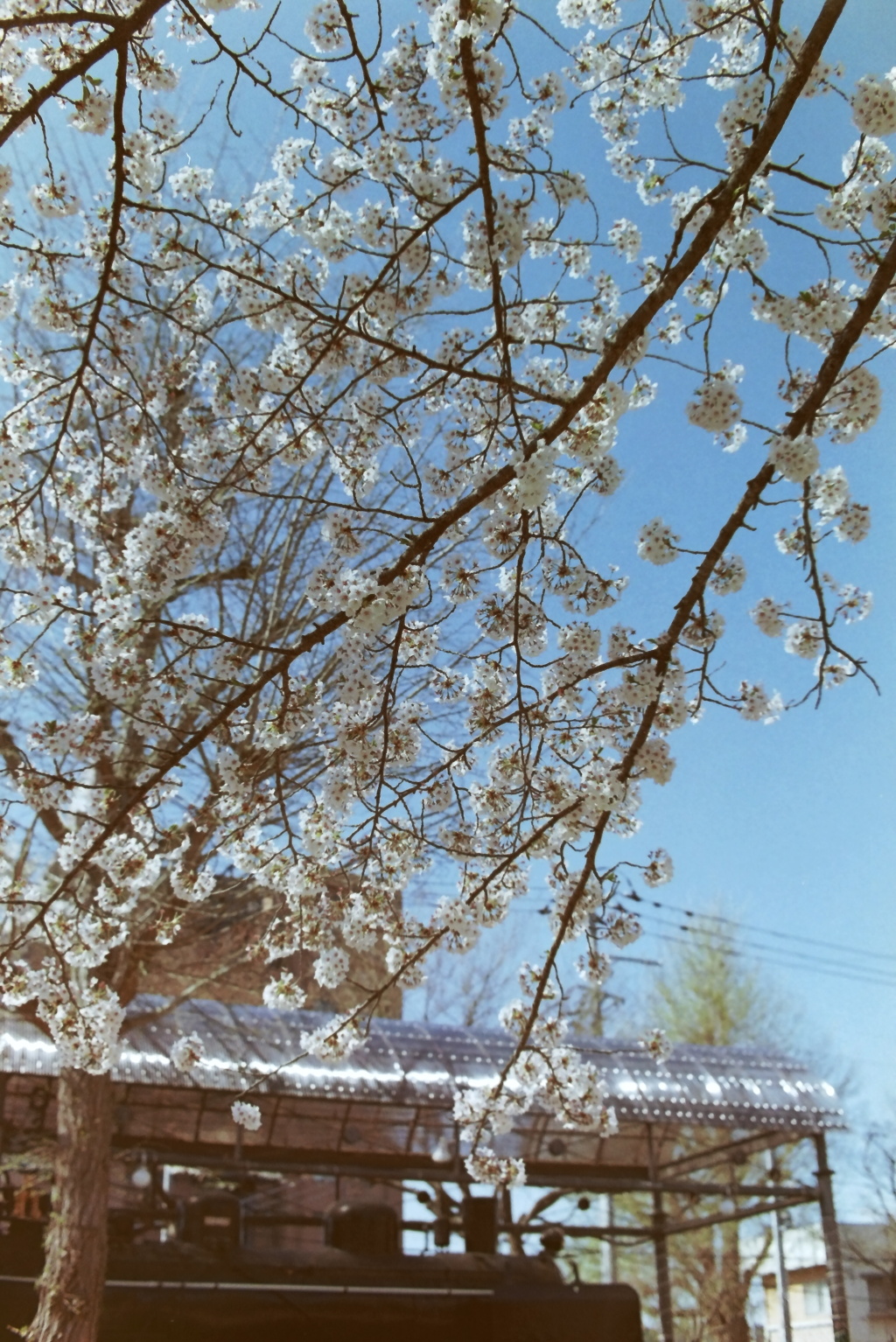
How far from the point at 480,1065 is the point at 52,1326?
481 cm

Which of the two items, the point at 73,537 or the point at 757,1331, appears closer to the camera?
the point at 73,537

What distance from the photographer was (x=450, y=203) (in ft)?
11.6

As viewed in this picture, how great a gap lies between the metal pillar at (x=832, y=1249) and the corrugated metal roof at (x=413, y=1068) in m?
0.45

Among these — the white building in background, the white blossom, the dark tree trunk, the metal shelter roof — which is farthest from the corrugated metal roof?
the white blossom

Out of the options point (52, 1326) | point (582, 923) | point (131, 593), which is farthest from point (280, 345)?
point (52, 1326)

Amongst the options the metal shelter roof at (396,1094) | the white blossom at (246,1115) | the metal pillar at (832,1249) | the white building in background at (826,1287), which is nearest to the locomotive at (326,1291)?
the metal shelter roof at (396,1094)

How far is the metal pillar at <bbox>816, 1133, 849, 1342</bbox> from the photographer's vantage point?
1028 centimetres

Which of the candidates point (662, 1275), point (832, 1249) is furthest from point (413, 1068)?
point (832, 1249)

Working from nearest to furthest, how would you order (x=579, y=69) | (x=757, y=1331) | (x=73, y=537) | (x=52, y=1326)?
(x=579, y=69), (x=52, y=1326), (x=73, y=537), (x=757, y=1331)

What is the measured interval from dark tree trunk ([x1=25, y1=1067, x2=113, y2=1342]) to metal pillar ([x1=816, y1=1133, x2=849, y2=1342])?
680 centimetres

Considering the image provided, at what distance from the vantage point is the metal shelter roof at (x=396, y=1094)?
962 cm

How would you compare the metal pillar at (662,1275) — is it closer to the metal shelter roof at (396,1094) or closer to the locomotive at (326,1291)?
the locomotive at (326,1291)

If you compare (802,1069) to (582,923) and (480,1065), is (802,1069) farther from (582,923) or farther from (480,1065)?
(582,923)

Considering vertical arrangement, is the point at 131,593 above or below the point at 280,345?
below
